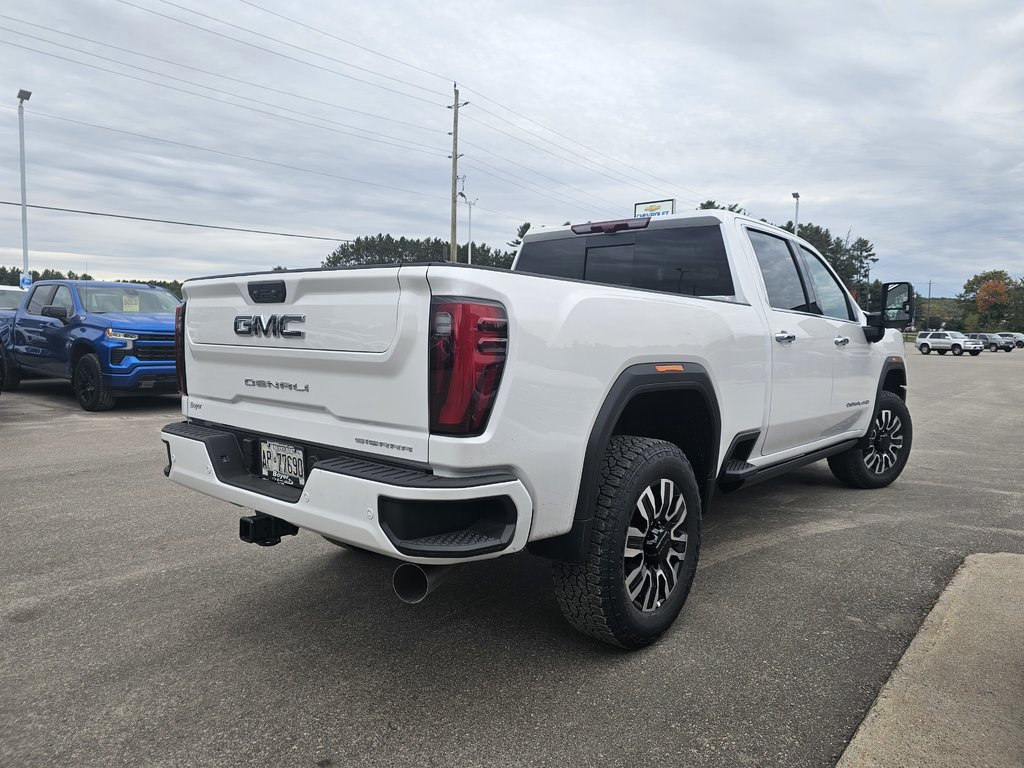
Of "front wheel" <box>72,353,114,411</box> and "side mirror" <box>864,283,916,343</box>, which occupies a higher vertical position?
"side mirror" <box>864,283,916,343</box>

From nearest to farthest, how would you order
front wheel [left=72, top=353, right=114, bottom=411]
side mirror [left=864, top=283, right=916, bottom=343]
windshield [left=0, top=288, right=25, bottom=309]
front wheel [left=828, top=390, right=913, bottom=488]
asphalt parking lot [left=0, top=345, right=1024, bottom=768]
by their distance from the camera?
asphalt parking lot [left=0, top=345, right=1024, bottom=768] → side mirror [left=864, top=283, right=916, bottom=343] → front wheel [left=828, top=390, right=913, bottom=488] → front wheel [left=72, top=353, right=114, bottom=411] → windshield [left=0, top=288, right=25, bottom=309]

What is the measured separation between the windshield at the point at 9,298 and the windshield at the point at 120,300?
4.79 meters

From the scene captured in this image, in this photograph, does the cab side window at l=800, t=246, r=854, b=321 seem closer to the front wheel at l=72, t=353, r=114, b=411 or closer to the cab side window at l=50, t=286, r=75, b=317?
the front wheel at l=72, t=353, r=114, b=411

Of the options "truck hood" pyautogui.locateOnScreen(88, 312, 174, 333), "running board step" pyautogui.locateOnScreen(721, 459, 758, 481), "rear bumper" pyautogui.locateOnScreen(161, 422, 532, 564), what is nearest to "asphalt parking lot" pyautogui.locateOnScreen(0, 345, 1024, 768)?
"running board step" pyautogui.locateOnScreen(721, 459, 758, 481)

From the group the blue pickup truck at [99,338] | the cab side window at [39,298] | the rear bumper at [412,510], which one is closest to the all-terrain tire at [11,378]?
the blue pickup truck at [99,338]

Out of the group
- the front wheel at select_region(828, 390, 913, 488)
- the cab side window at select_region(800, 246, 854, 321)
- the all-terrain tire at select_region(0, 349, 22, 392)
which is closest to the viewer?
the cab side window at select_region(800, 246, 854, 321)

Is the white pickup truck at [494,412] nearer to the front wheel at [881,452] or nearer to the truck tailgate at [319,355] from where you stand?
the truck tailgate at [319,355]

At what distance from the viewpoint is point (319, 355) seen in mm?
2697

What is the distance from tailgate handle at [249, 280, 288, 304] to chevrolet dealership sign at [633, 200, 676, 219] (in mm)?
2439

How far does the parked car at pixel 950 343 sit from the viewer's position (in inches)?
1790

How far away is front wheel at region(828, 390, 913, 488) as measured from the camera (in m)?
5.80

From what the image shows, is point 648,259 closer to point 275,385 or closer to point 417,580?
point 275,385

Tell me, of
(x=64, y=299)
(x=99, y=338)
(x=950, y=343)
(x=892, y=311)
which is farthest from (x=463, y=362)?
(x=950, y=343)

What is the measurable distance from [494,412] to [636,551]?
981 mm
